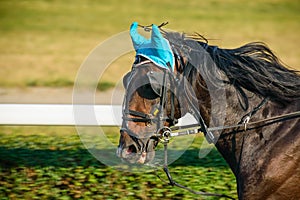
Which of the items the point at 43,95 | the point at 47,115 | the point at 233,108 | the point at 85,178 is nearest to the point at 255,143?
the point at 233,108

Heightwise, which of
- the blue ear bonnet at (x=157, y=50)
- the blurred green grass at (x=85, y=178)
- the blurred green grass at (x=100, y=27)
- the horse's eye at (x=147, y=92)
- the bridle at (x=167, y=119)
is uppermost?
the blurred green grass at (x=100, y=27)

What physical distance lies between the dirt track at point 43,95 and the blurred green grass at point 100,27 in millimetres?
525

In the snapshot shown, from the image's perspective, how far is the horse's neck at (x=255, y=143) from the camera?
3658 millimetres

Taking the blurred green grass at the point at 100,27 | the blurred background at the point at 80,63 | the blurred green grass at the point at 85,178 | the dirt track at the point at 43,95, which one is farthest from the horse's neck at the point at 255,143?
the blurred green grass at the point at 100,27

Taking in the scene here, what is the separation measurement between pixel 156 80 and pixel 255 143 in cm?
74

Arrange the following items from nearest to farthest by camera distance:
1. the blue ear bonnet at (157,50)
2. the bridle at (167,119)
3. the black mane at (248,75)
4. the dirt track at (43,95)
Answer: the blue ear bonnet at (157,50)
the bridle at (167,119)
the black mane at (248,75)
the dirt track at (43,95)

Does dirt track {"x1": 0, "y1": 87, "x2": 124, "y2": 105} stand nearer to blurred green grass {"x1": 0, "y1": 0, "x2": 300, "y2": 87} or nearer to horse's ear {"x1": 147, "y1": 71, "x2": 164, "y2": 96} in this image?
blurred green grass {"x1": 0, "y1": 0, "x2": 300, "y2": 87}

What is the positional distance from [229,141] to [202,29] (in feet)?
49.8

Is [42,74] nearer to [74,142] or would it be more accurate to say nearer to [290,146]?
[74,142]

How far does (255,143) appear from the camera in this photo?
3754mm

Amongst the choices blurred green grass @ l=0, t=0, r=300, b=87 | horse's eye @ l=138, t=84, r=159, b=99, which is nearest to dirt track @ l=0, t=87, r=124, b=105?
blurred green grass @ l=0, t=0, r=300, b=87

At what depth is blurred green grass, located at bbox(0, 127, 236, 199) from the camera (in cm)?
495

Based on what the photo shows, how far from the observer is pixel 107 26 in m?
20.0

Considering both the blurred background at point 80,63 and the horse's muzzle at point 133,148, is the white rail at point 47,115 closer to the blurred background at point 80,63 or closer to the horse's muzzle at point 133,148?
the blurred background at point 80,63
